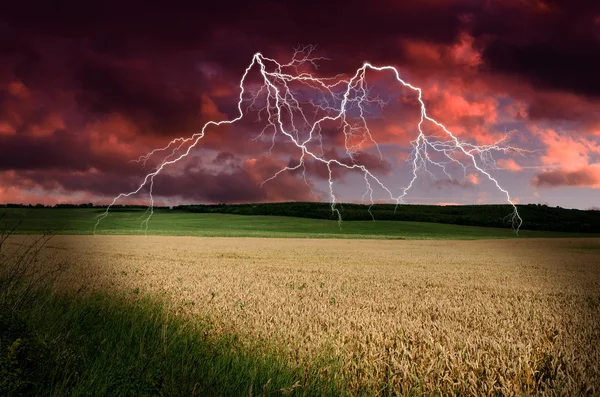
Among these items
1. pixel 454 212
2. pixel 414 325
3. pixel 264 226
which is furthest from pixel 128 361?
pixel 454 212

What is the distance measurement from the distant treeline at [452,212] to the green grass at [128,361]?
72754mm

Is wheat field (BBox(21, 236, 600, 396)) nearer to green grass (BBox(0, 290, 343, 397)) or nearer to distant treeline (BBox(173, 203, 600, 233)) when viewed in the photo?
green grass (BBox(0, 290, 343, 397))

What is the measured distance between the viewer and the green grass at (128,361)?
4.20 m

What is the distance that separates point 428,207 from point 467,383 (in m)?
113

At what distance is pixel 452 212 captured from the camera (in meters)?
104

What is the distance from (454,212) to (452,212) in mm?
426

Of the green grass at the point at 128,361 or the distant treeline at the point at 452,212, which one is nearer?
the green grass at the point at 128,361

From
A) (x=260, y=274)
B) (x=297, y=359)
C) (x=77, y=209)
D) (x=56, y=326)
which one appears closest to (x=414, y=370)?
(x=297, y=359)

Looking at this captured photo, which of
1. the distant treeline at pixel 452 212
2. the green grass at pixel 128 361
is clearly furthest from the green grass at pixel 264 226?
the green grass at pixel 128 361

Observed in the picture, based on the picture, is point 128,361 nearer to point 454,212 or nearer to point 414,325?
point 414,325

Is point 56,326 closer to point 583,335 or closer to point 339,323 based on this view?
point 339,323

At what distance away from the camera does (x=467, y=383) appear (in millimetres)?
5383

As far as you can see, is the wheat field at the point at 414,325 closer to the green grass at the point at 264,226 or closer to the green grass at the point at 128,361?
the green grass at the point at 128,361

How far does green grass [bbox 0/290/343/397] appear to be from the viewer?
4203 millimetres
